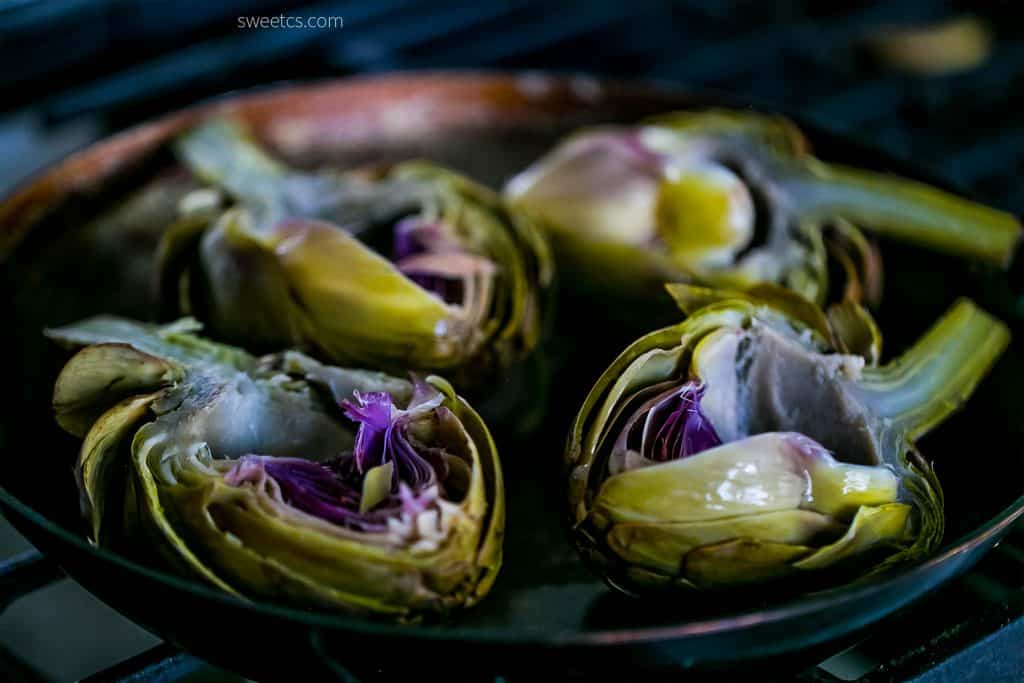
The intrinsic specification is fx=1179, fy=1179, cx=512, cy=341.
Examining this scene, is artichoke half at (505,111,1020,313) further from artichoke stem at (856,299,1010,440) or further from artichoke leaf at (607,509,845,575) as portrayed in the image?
artichoke leaf at (607,509,845,575)

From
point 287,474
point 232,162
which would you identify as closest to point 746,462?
point 287,474

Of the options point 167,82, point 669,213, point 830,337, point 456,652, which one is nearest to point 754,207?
point 669,213

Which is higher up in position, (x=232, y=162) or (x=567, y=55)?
(x=232, y=162)

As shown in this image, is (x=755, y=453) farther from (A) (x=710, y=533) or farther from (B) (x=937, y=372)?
(B) (x=937, y=372)

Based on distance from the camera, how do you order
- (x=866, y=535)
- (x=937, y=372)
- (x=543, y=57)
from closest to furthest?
(x=866, y=535), (x=937, y=372), (x=543, y=57)

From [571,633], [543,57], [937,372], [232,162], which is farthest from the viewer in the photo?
[543,57]

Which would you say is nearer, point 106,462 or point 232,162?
point 106,462

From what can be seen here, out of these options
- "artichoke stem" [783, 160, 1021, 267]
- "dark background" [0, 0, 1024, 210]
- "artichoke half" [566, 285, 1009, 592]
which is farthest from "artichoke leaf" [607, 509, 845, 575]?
"dark background" [0, 0, 1024, 210]
